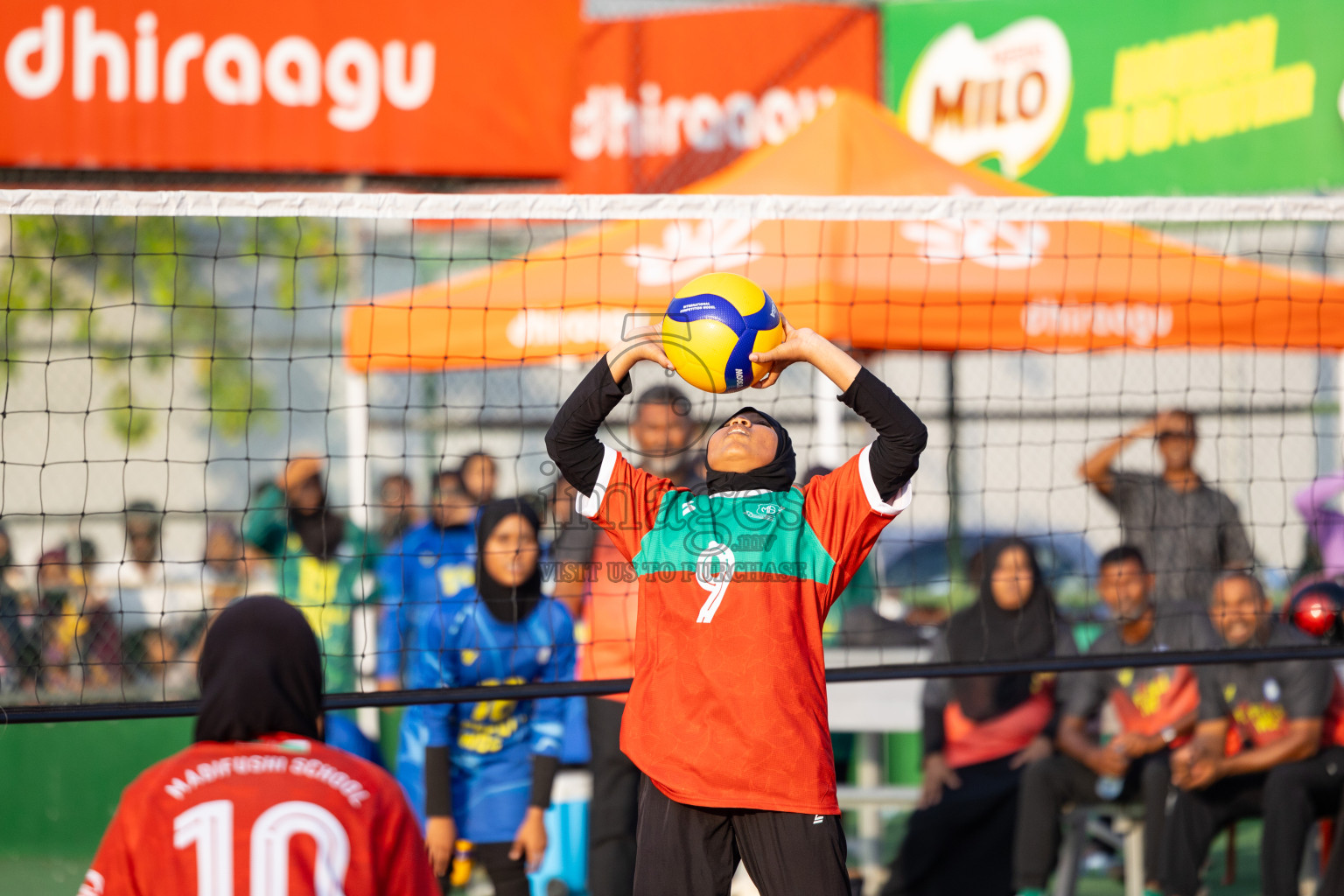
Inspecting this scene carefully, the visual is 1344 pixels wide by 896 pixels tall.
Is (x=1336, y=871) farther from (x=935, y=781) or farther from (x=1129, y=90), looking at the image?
(x=1129, y=90)

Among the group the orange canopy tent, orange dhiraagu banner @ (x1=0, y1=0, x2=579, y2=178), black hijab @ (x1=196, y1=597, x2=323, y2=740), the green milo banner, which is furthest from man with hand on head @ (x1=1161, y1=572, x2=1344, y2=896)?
orange dhiraagu banner @ (x1=0, y1=0, x2=579, y2=178)

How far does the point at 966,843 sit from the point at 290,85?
587cm

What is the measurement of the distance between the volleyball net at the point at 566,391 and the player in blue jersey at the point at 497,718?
0.09 meters

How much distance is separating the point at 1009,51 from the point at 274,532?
629 cm

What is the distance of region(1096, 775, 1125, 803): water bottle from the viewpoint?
4840 mm

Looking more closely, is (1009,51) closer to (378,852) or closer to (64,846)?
(64,846)

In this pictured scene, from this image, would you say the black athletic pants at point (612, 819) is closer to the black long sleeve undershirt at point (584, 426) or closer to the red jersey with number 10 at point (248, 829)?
the black long sleeve undershirt at point (584, 426)

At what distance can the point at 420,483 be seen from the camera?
888 centimetres

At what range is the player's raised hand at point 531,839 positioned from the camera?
3.98 metres

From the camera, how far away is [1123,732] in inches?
195

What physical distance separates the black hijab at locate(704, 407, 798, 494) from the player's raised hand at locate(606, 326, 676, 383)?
0.26 m

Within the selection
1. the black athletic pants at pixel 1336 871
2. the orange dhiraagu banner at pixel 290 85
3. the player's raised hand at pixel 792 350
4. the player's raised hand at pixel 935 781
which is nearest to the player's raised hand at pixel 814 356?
the player's raised hand at pixel 792 350

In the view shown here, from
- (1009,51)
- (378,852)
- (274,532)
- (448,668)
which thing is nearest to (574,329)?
(274,532)

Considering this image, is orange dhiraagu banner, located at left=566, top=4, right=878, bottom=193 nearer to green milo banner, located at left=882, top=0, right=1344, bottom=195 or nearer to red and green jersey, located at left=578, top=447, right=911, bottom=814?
green milo banner, located at left=882, top=0, right=1344, bottom=195
